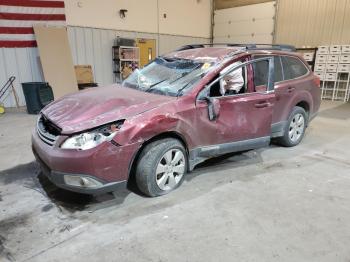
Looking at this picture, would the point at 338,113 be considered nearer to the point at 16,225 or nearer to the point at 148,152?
the point at 148,152

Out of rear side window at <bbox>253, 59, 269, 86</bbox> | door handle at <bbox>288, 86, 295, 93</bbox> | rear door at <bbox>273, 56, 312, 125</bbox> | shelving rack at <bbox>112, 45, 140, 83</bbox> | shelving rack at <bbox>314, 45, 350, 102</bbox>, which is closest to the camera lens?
rear side window at <bbox>253, 59, 269, 86</bbox>

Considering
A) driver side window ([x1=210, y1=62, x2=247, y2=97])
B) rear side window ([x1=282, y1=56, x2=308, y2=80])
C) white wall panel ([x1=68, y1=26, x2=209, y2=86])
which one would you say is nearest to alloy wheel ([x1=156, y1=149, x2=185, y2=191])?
driver side window ([x1=210, y1=62, x2=247, y2=97])

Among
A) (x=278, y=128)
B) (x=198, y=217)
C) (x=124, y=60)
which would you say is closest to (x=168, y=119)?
(x=198, y=217)

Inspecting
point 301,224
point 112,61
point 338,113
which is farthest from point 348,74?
point 301,224

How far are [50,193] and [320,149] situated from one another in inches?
150

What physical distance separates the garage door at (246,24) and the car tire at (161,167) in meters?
9.51

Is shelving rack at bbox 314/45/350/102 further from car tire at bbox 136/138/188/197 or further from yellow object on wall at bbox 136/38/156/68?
car tire at bbox 136/138/188/197

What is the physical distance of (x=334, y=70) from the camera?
30.1 feet

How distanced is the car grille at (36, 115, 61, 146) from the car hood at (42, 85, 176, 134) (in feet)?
0.18

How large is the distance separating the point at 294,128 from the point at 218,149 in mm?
1771

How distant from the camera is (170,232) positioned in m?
2.34

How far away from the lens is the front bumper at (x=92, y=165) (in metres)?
2.36

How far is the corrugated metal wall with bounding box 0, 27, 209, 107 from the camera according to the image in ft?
24.6

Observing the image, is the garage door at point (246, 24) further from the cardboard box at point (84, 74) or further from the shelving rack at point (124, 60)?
the cardboard box at point (84, 74)
